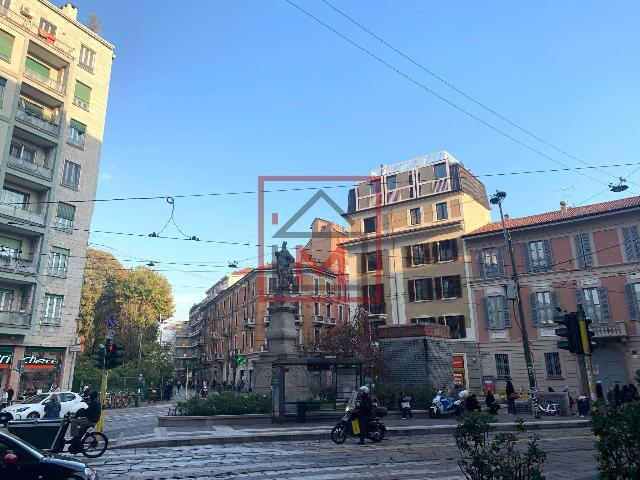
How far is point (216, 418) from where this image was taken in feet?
54.5

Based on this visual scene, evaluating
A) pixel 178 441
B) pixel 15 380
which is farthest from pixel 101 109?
pixel 178 441

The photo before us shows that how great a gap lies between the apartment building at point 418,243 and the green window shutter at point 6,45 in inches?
1029

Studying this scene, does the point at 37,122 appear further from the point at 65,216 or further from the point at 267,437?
the point at 267,437

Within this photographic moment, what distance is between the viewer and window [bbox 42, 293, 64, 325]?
28.7 meters

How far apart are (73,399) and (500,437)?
20.7m

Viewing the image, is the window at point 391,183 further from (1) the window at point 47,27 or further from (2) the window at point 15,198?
(1) the window at point 47,27

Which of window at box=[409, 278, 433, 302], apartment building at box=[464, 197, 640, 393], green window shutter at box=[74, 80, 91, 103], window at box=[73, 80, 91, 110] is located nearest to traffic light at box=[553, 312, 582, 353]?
apartment building at box=[464, 197, 640, 393]

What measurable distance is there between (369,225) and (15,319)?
25669 mm

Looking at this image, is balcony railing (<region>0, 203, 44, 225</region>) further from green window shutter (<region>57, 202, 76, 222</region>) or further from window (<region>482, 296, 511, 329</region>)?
window (<region>482, 296, 511, 329</region>)

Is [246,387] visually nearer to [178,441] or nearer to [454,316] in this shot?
[454,316]

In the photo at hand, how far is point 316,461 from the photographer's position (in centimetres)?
994

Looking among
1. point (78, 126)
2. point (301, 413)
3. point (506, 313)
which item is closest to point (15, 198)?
point (78, 126)

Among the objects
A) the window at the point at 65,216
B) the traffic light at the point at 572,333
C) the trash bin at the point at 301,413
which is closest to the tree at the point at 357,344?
the trash bin at the point at 301,413

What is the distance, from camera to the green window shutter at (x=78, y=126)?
31.9m
